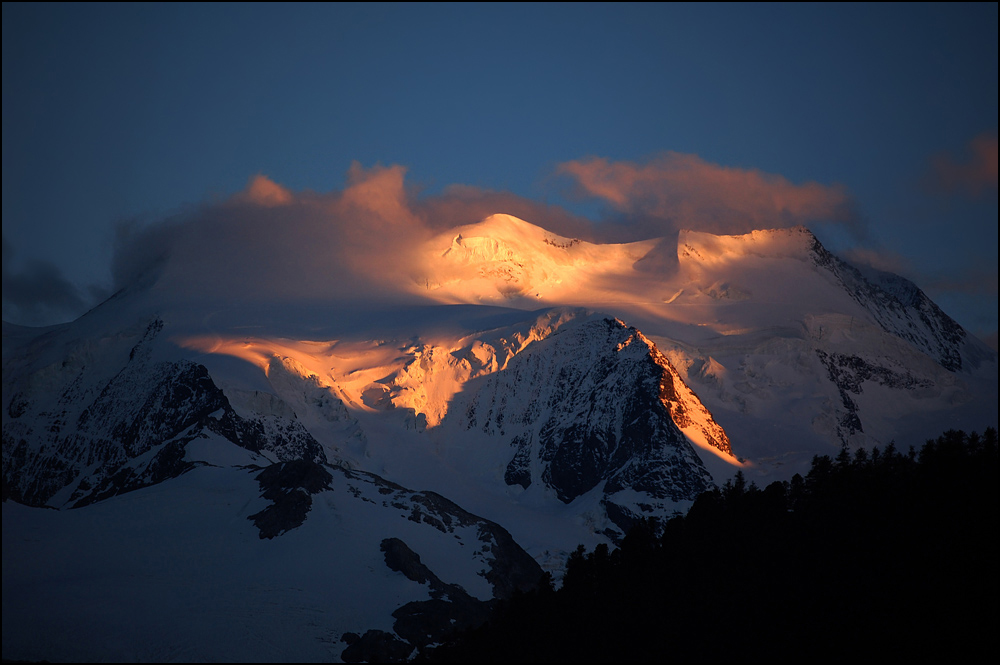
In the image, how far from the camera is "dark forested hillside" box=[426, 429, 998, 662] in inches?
3649

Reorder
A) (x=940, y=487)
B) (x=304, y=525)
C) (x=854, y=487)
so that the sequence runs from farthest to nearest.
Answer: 1. (x=304, y=525)
2. (x=854, y=487)
3. (x=940, y=487)

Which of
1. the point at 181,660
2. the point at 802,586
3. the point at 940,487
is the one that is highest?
the point at 940,487

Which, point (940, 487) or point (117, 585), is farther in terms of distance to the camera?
point (117, 585)

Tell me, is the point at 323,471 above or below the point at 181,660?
above

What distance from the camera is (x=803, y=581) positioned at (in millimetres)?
104438

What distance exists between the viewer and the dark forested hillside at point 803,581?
92688 millimetres

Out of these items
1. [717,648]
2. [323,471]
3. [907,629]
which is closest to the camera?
[907,629]

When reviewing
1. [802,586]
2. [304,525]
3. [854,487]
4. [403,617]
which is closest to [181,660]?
[403,617]

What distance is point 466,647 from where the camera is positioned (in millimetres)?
120125

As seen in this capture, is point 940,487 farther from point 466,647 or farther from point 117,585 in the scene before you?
point 117,585

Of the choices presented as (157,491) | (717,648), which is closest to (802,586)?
(717,648)

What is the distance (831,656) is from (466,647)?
134 feet

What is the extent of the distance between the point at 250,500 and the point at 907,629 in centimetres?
9756

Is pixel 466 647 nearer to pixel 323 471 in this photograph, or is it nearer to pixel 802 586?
pixel 802 586
